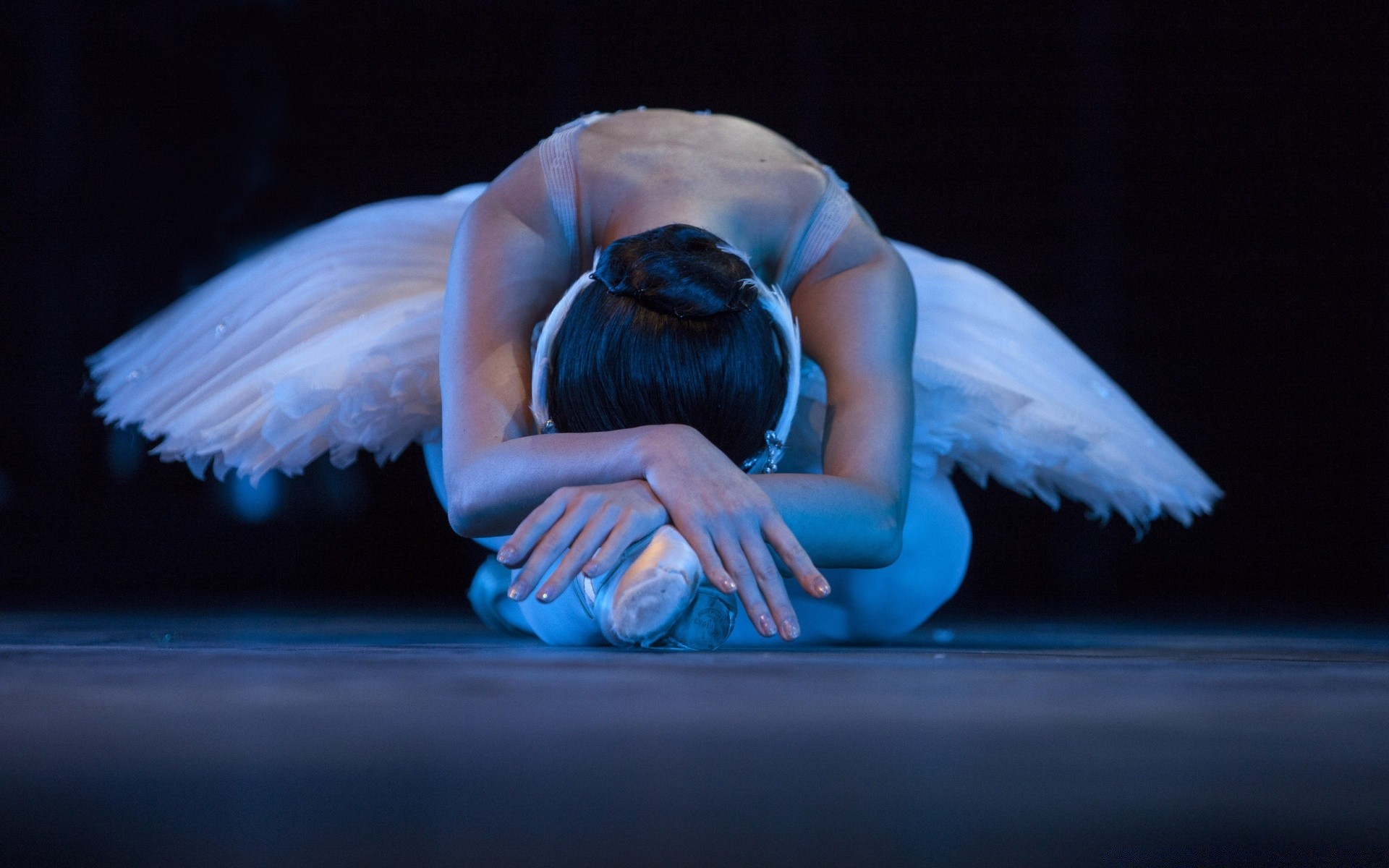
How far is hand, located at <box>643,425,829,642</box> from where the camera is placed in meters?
0.86

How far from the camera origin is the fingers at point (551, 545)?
85 cm

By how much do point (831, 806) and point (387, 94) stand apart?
1997mm

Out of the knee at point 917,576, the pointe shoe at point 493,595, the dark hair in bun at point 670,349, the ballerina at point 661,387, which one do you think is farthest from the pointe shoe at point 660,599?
the pointe shoe at point 493,595

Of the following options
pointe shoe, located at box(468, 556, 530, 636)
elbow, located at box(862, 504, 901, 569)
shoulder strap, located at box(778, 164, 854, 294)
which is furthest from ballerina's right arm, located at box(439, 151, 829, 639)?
pointe shoe, located at box(468, 556, 530, 636)

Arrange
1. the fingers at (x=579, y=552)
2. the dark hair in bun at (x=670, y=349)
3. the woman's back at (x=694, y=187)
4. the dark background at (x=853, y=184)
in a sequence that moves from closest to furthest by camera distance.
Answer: the fingers at (x=579, y=552), the dark hair in bun at (x=670, y=349), the woman's back at (x=694, y=187), the dark background at (x=853, y=184)

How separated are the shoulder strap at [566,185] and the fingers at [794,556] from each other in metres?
0.42

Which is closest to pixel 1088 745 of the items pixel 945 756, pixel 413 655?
pixel 945 756

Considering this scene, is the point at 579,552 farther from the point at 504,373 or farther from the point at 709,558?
the point at 504,373

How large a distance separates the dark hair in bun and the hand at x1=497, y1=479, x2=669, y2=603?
0.29ft

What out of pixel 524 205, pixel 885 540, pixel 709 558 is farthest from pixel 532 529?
pixel 524 205

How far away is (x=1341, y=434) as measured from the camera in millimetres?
2154

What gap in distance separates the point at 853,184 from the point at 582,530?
150cm

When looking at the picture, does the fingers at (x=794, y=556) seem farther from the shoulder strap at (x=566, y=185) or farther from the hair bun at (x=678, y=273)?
the shoulder strap at (x=566, y=185)

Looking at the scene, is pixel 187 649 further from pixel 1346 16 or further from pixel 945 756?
pixel 1346 16
